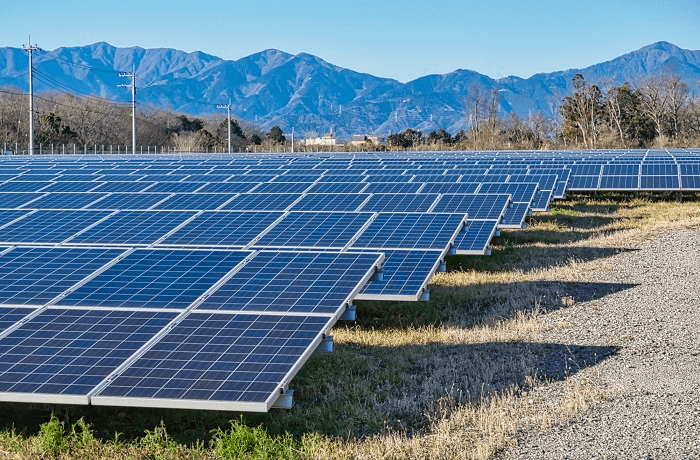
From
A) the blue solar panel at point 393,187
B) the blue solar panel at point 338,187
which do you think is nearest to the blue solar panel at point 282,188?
the blue solar panel at point 338,187

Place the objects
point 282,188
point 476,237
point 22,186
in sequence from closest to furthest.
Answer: point 476,237
point 282,188
point 22,186

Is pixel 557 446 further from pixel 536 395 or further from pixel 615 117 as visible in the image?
pixel 615 117

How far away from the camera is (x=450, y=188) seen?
2191 cm

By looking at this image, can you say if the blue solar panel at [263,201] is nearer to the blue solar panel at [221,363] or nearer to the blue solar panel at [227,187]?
the blue solar panel at [227,187]

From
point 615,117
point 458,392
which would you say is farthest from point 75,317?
point 615,117

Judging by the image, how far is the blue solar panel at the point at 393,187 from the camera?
829 inches

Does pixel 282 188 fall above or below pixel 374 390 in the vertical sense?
above

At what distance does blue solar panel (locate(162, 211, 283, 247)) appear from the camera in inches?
504

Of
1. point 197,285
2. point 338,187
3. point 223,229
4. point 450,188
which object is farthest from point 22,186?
point 197,285

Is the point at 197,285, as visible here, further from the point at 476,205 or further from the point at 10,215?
the point at 476,205

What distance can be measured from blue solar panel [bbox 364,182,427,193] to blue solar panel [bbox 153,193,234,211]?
3.94 m

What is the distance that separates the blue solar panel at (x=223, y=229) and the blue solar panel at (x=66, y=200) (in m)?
4.91

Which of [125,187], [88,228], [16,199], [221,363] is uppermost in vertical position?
[125,187]

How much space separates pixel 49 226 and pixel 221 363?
24.8 feet
